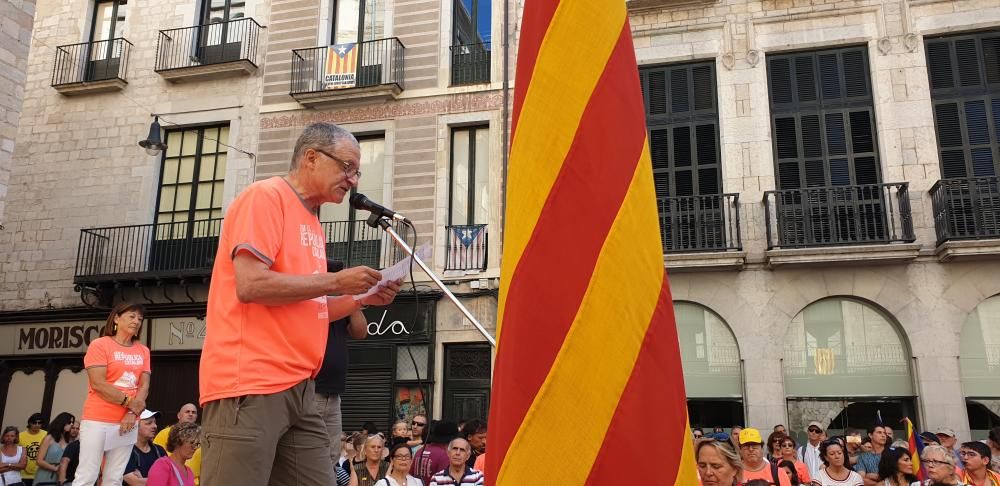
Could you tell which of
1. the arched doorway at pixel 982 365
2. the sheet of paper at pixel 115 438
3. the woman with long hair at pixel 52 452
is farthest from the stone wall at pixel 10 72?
the arched doorway at pixel 982 365

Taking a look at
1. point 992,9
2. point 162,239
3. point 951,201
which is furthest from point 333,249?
point 992,9

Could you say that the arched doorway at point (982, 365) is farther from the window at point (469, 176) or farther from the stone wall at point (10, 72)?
the stone wall at point (10, 72)

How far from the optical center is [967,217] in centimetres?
1339

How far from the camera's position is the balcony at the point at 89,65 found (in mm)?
18297

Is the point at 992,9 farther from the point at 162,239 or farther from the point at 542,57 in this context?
the point at 162,239

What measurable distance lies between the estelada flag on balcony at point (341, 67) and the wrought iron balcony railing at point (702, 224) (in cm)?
714

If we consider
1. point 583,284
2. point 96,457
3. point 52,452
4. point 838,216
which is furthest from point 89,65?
point 583,284

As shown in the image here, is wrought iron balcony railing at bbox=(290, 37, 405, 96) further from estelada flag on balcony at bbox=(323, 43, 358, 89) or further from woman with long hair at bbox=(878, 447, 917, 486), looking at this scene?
woman with long hair at bbox=(878, 447, 917, 486)

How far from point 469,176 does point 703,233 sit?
4.83 meters

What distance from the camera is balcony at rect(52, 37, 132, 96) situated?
60.0 feet

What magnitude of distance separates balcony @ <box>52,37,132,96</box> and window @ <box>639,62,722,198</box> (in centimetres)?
1214

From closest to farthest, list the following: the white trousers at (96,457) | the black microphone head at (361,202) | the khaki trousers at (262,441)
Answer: the khaki trousers at (262,441), the black microphone head at (361,202), the white trousers at (96,457)

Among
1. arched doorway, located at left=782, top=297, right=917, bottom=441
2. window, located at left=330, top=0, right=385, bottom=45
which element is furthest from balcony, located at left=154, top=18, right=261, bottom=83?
arched doorway, located at left=782, top=297, right=917, bottom=441

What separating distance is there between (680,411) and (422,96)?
14.7m
